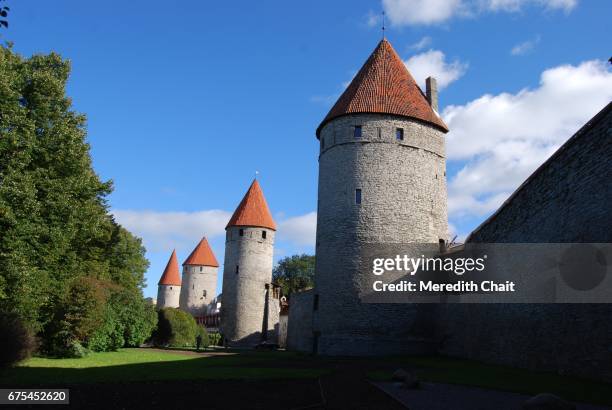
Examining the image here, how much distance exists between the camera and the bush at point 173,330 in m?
34.2

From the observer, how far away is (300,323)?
90.7 feet

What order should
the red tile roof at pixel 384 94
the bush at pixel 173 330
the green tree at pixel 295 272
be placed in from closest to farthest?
the red tile roof at pixel 384 94, the bush at pixel 173 330, the green tree at pixel 295 272

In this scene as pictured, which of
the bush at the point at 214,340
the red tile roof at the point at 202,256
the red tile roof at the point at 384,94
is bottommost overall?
the bush at the point at 214,340

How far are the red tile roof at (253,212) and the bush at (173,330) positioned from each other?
10175 millimetres

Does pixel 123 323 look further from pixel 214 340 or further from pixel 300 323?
pixel 214 340

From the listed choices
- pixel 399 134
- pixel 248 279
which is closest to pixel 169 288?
pixel 248 279

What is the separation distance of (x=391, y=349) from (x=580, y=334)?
34.6 feet

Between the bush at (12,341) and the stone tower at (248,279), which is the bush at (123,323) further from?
the stone tower at (248,279)

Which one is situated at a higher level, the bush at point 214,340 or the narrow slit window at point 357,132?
the narrow slit window at point 357,132

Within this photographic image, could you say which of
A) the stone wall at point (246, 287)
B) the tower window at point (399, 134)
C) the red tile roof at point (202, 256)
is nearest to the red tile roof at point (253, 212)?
the stone wall at point (246, 287)

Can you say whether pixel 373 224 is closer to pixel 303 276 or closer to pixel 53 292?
pixel 53 292

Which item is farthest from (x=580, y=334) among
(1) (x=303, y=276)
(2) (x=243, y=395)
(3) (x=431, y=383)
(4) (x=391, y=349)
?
(1) (x=303, y=276)

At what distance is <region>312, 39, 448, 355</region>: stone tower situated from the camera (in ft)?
69.7

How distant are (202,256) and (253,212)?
659 inches
